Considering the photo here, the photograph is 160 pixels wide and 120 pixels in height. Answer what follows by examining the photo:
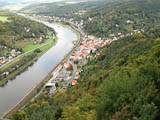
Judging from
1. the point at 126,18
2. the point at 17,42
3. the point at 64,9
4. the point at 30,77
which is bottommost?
the point at 30,77

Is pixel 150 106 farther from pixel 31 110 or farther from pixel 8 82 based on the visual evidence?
pixel 8 82

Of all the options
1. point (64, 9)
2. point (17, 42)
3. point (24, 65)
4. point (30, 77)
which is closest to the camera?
point (30, 77)

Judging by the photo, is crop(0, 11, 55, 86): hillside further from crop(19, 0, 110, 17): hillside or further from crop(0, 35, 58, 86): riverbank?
crop(19, 0, 110, 17): hillside

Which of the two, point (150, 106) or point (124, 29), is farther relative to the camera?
point (124, 29)

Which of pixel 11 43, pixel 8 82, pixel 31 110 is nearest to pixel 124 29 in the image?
pixel 11 43

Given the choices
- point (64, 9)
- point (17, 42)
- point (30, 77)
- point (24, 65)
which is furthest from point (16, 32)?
point (64, 9)

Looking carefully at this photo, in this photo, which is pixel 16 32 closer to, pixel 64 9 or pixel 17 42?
pixel 17 42

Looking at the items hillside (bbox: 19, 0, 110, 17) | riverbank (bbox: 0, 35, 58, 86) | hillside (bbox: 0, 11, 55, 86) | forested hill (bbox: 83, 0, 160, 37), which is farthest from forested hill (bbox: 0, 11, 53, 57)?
hillside (bbox: 19, 0, 110, 17)

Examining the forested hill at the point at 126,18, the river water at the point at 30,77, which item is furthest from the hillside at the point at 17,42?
the forested hill at the point at 126,18
